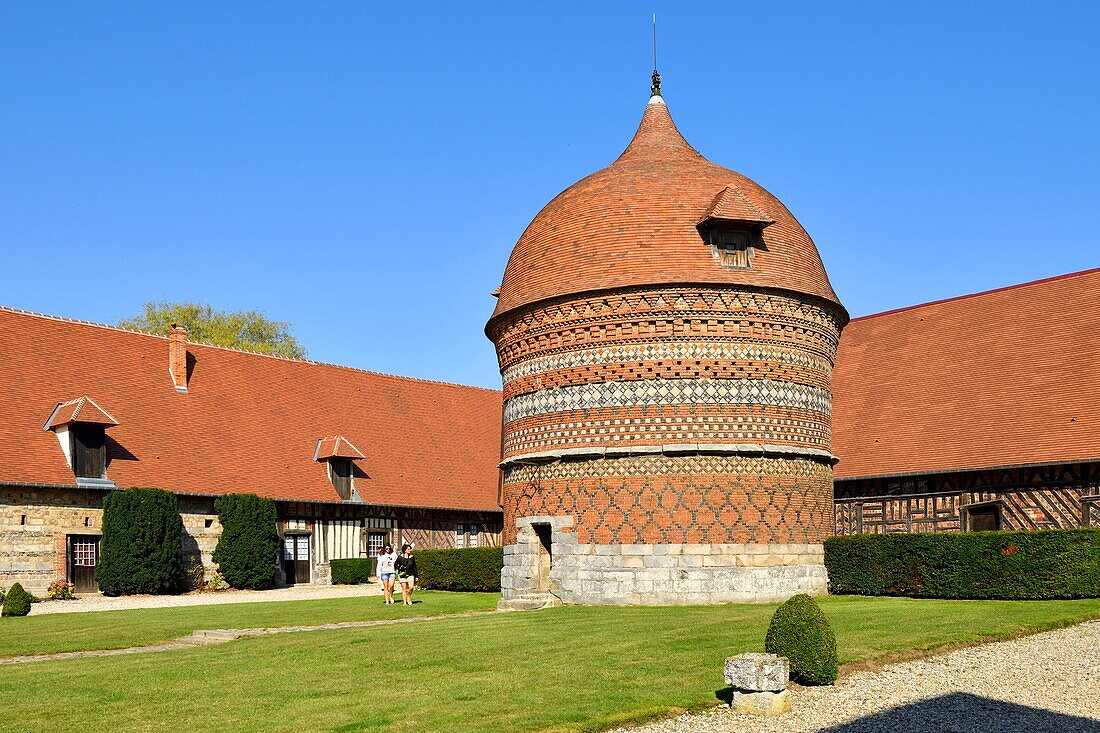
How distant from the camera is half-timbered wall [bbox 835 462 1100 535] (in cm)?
2433

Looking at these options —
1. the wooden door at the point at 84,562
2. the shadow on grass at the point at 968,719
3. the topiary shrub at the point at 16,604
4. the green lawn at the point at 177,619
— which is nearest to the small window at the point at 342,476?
the wooden door at the point at 84,562

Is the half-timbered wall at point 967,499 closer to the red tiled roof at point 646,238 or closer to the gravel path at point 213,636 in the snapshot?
the red tiled roof at point 646,238

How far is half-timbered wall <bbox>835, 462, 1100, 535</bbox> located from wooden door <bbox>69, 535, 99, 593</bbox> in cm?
1891

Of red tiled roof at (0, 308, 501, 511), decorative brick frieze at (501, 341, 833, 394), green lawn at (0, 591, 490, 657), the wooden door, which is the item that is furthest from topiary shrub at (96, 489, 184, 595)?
decorative brick frieze at (501, 341, 833, 394)

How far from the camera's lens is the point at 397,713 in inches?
423

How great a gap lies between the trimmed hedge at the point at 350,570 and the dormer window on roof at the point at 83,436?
23.0 ft

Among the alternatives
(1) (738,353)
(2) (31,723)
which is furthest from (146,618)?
(1) (738,353)

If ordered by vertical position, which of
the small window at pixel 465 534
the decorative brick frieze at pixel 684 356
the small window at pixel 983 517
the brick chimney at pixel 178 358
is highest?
the brick chimney at pixel 178 358

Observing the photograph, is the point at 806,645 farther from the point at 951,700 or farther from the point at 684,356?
the point at 684,356

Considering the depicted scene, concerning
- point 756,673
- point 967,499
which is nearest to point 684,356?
point 967,499

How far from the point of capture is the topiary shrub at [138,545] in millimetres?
28406

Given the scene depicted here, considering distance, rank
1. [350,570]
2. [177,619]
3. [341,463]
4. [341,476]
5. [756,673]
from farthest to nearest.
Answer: [341,463] → [341,476] → [350,570] → [177,619] → [756,673]

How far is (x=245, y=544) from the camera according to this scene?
31.0 metres

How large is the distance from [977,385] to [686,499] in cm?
1027
